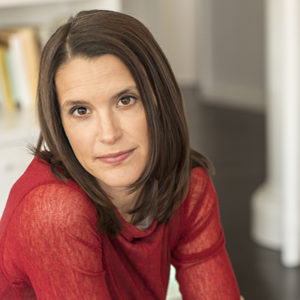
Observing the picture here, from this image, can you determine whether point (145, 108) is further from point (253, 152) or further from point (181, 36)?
point (181, 36)

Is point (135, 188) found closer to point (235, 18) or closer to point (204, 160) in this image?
point (204, 160)

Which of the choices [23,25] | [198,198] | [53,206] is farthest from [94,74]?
[23,25]

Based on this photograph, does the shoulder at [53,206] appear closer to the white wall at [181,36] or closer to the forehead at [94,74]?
the forehead at [94,74]

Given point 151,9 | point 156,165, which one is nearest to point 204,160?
point 156,165

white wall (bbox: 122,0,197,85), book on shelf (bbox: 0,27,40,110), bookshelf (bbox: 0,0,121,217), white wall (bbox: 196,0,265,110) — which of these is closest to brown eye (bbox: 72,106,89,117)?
bookshelf (bbox: 0,0,121,217)

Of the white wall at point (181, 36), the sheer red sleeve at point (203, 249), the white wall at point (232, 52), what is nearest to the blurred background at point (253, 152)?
the sheer red sleeve at point (203, 249)

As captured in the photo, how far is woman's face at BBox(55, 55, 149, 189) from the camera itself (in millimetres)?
1009

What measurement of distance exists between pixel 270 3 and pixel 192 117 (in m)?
2.65

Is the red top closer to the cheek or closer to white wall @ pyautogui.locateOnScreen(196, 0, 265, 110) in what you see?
the cheek

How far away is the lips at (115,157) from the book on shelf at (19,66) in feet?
5.22

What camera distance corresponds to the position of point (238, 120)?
16.8ft

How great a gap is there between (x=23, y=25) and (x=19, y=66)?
269mm

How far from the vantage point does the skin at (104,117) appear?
1.01 metres

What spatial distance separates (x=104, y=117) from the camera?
3.34 feet
